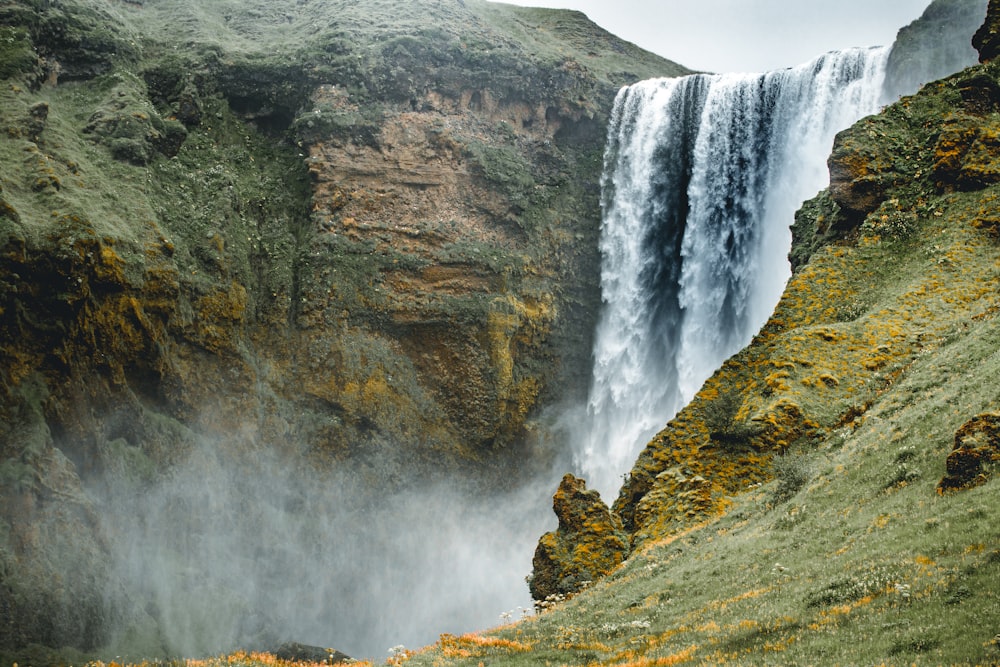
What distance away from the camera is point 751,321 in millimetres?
42938

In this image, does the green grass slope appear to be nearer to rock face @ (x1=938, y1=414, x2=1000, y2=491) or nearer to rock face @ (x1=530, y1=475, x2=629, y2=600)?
rock face @ (x1=938, y1=414, x2=1000, y2=491)

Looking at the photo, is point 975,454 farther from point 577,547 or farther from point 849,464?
point 577,547

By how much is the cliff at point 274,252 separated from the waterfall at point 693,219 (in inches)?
87.3

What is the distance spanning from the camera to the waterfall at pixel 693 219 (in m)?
43.3

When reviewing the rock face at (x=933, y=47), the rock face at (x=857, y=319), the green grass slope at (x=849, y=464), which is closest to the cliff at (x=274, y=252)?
the rock face at (x=933, y=47)

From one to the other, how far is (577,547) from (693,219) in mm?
29183

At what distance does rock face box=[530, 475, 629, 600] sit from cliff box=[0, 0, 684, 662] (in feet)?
56.2

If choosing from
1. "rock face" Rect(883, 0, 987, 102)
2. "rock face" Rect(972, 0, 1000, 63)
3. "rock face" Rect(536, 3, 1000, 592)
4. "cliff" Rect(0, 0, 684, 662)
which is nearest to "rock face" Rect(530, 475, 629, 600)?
"rock face" Rect(536, 3, 1000, 592)

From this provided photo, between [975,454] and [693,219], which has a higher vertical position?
[693,219]

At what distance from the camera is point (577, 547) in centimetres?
2380

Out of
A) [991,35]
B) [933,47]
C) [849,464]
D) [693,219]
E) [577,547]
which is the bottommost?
[849,464]

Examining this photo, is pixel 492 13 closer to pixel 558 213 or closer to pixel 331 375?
pixel 558 213

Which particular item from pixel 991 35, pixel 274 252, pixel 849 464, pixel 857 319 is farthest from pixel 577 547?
pixel 274 252

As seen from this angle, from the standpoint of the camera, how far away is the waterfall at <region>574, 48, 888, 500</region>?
1705 inches
